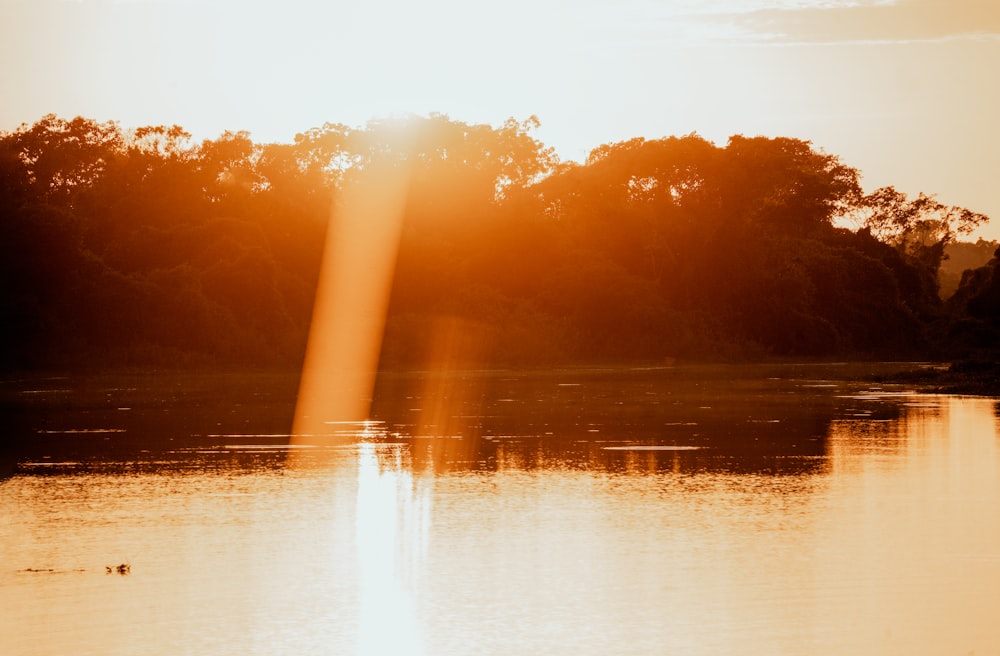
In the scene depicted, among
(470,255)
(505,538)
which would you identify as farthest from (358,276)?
(505,538)

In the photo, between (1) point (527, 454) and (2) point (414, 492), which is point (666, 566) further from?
(1) point (527, 454)

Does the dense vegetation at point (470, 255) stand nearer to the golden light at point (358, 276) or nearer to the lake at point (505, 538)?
the golden light at point (358, 276)

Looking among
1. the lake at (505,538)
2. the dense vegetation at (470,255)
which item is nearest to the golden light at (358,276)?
the dense vegetation at (470,255)

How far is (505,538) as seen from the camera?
13.0m

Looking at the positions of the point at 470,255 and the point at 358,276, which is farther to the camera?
the point at 470,255

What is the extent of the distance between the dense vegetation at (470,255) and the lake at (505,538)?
3394 centimetres

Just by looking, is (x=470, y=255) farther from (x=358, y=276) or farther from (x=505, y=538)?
(x=505, y=538)

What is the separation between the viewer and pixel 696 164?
261 ft

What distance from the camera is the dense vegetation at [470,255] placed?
2359 inches

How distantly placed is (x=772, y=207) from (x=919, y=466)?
66.0 m

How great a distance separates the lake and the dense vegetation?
3394 cm

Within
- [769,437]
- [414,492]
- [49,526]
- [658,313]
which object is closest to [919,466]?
[769,437]

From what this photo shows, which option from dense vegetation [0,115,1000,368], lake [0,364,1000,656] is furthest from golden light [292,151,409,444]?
lake [0,364,1000,656]

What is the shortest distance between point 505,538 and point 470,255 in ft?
211
